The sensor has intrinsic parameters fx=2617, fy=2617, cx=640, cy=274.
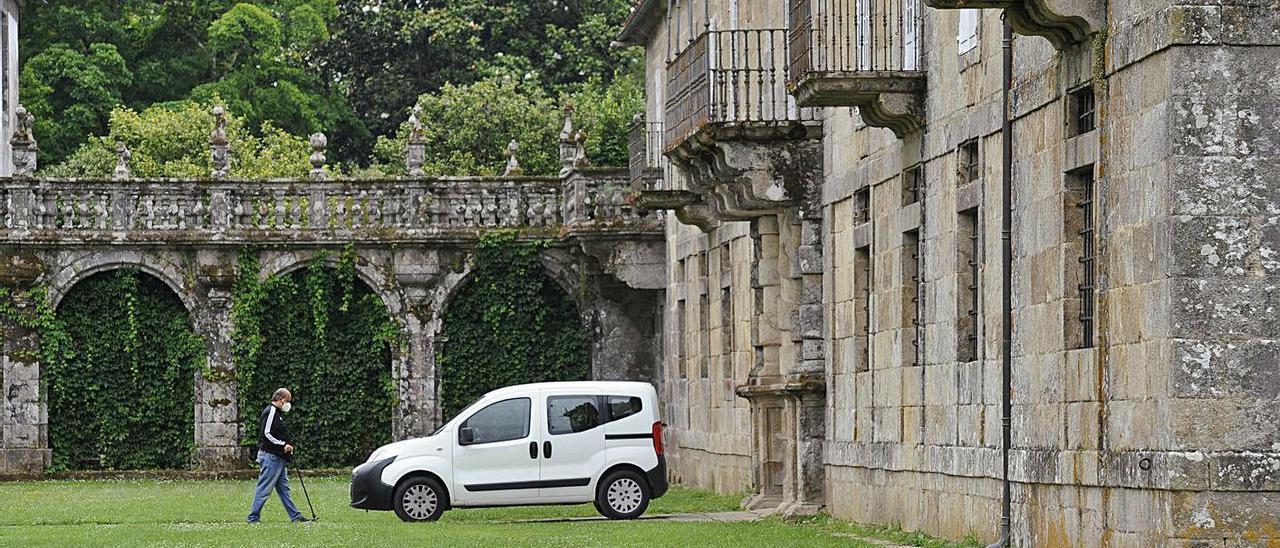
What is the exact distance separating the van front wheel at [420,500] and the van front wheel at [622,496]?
179 centimetres

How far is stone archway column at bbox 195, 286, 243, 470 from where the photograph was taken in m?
42.8

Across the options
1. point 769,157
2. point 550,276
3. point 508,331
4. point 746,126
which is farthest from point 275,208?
point 746,126

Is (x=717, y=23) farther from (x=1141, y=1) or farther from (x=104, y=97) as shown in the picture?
(x=104, y=97)

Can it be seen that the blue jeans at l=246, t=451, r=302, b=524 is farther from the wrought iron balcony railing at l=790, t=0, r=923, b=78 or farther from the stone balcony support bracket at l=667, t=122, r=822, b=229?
the wrought iron balcony railing at l=790, t=0, r=923, b=78

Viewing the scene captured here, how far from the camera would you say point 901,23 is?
24219 mm

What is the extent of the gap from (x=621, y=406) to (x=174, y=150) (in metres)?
28.7

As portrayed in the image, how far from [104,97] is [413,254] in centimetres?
2192

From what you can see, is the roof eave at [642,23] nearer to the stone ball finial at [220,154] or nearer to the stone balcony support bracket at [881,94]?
the stone ball finial at [220,154]

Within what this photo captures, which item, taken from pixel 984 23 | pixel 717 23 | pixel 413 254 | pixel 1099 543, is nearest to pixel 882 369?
pixel 984 23

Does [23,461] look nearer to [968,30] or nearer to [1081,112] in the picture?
[968,30]

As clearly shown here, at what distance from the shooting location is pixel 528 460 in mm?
29266

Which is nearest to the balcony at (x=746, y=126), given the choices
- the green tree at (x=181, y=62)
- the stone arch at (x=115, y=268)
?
the stone arch at (x=115, y=268)

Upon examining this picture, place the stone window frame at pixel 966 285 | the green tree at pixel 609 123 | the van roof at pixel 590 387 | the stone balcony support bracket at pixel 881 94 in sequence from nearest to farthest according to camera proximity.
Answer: the stone window frame at pixel 966 285 → the stone balcony support bracket at pixel 881 94 → the van roof at pixel 590 387 → the green tree at pixel 609 123

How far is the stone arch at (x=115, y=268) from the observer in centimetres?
4266
